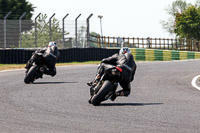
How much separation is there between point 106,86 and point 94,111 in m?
0.78

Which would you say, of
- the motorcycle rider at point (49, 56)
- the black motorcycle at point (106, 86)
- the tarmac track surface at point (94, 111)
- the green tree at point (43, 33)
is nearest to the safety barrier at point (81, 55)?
the green tree at point (43, 33)

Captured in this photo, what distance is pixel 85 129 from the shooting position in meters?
6.52

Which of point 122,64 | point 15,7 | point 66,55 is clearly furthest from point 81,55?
point 15,7

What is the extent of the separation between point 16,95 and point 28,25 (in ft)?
55.3

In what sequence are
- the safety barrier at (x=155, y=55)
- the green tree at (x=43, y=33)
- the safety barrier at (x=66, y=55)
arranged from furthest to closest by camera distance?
1. the safety barrier at (x=155, y=55)
2. the green tree at (x=43, y=33)
3. the safety barrier at (x=66, y=55)

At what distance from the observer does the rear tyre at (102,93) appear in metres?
8.99

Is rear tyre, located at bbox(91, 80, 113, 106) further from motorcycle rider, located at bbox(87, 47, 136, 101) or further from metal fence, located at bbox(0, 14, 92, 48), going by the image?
metal fence, located at bbox(0, 14, 92, 48)

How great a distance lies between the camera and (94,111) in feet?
27.5

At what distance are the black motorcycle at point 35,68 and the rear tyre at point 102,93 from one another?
5.46m

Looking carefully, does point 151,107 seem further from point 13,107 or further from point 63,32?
point 63,32

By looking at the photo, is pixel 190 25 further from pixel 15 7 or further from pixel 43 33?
pixel 43 33

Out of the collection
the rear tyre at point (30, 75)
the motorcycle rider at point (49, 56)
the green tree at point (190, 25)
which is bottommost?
the rear tyre at point (30, 75)

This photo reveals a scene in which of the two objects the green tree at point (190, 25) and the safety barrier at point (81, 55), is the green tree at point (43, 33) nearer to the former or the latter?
the safety barrier at point (81, 55)

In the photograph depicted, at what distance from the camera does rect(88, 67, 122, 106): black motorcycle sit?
9008 mm
